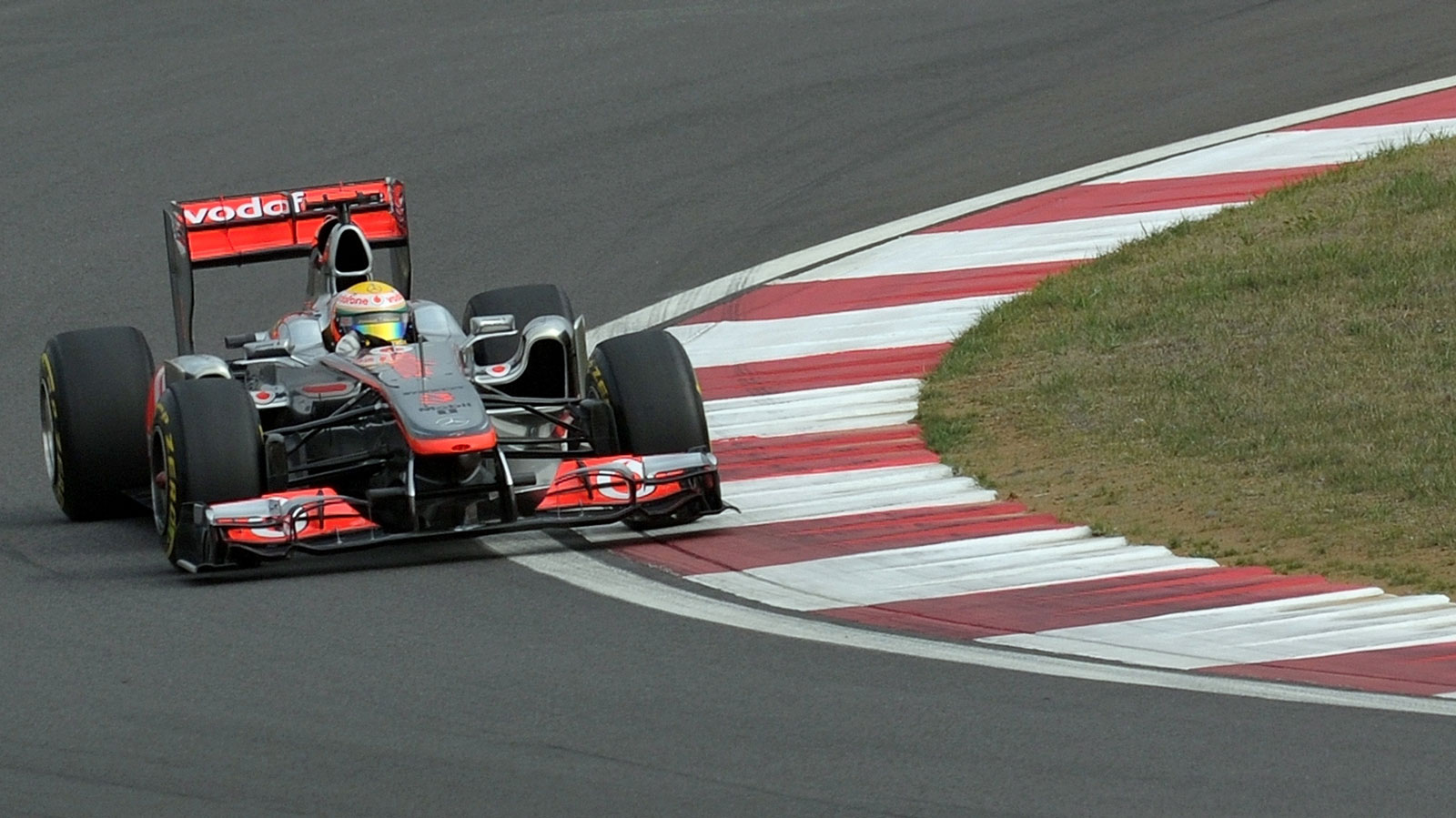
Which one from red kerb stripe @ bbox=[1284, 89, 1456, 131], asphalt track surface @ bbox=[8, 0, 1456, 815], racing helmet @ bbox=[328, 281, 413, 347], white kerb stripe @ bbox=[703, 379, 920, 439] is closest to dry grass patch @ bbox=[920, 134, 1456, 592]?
white kerb stripe @ bbox=[703, 379, 920, 439]

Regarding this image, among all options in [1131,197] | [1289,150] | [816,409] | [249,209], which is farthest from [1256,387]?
[1289,150]

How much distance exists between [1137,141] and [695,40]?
371 centimetres

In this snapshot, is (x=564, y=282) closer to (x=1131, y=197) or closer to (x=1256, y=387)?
(x=1131, y=197)

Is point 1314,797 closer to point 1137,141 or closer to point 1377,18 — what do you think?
point 1137,141

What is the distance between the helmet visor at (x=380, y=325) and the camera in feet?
30.2

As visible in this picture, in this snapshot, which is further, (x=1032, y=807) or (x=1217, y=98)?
(x=1217, y=98)

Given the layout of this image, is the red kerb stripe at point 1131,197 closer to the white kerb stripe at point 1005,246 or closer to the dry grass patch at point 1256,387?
the white kerb stripe at point 1005,246

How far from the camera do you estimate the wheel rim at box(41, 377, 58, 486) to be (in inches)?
378

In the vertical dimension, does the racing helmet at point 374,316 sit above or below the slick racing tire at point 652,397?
above

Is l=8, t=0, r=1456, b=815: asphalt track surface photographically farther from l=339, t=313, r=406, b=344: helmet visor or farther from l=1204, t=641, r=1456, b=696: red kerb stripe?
l=339, t=313, r=406, b=344: helmet visor

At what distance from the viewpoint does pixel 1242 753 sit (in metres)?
5.82

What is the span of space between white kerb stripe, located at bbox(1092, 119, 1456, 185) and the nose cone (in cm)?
582

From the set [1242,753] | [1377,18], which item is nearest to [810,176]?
[1377,18]

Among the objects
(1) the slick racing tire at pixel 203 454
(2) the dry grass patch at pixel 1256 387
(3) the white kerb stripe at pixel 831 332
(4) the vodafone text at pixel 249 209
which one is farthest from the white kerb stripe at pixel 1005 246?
(1) the slick racing tire at pixel 203 454
